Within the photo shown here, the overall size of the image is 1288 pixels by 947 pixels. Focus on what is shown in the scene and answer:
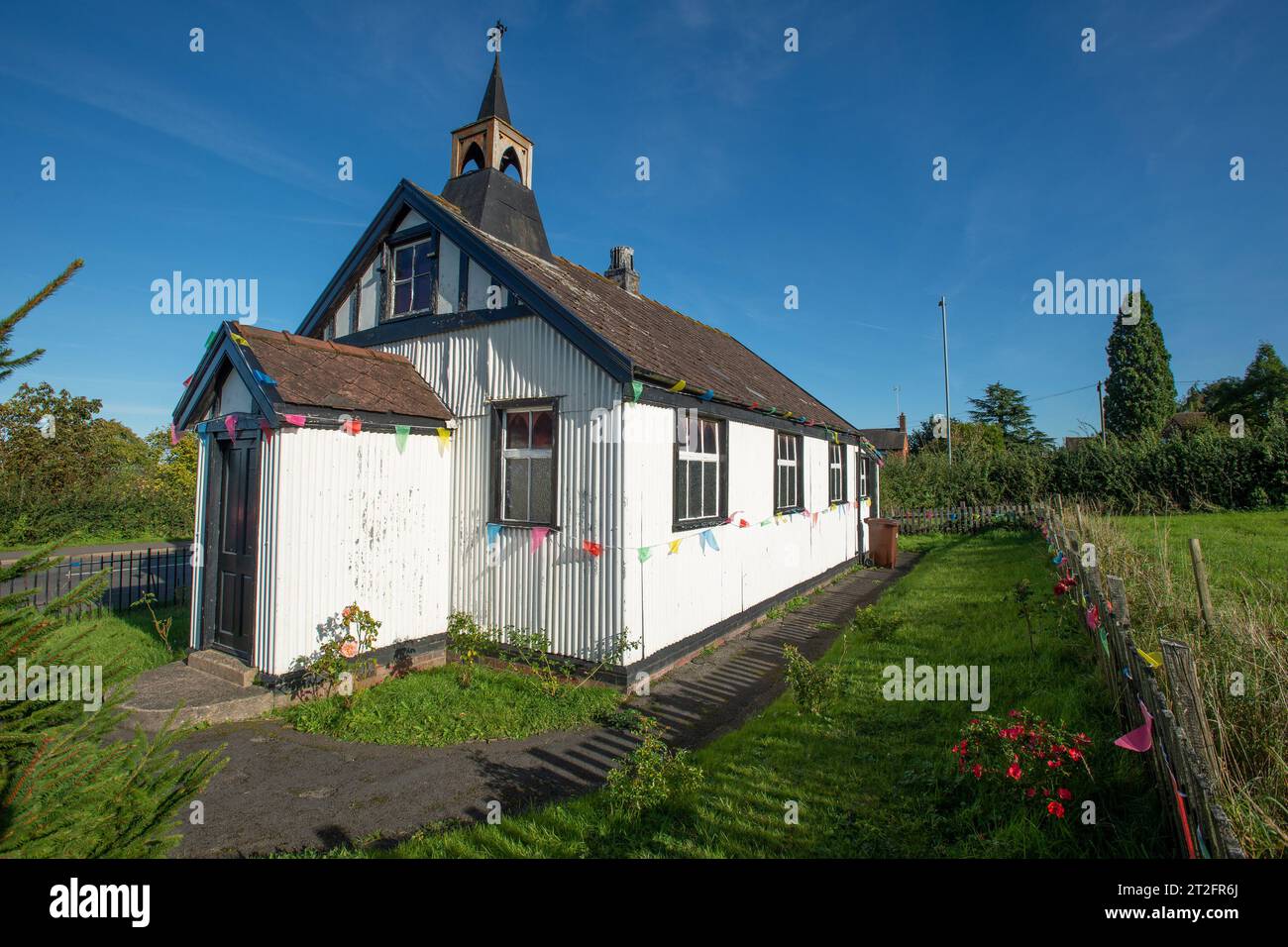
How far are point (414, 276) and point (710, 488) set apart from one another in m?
5.72

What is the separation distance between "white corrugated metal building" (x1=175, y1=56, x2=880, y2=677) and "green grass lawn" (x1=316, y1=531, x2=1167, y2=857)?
2.50m

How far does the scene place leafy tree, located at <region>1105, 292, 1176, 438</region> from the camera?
43438mm

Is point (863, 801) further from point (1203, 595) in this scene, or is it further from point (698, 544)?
point (698, 544)

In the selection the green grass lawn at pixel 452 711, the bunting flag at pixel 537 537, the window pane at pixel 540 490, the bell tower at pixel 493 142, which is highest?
the bell tower at pixel 493 142

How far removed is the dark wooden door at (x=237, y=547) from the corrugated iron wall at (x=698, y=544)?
14.5ft

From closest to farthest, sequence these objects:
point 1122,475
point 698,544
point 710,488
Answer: point 698,544 → point 710,488 → point 1122,475

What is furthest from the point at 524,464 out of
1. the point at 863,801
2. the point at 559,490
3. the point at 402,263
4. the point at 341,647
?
the point at 863,801

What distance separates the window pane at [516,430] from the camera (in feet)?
27.0

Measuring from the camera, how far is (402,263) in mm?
9734

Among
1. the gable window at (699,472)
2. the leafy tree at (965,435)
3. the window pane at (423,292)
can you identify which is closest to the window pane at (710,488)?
the gable window at (699,472)

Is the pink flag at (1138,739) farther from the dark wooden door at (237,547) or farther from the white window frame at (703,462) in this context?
the dark wooden door at (237,547)
